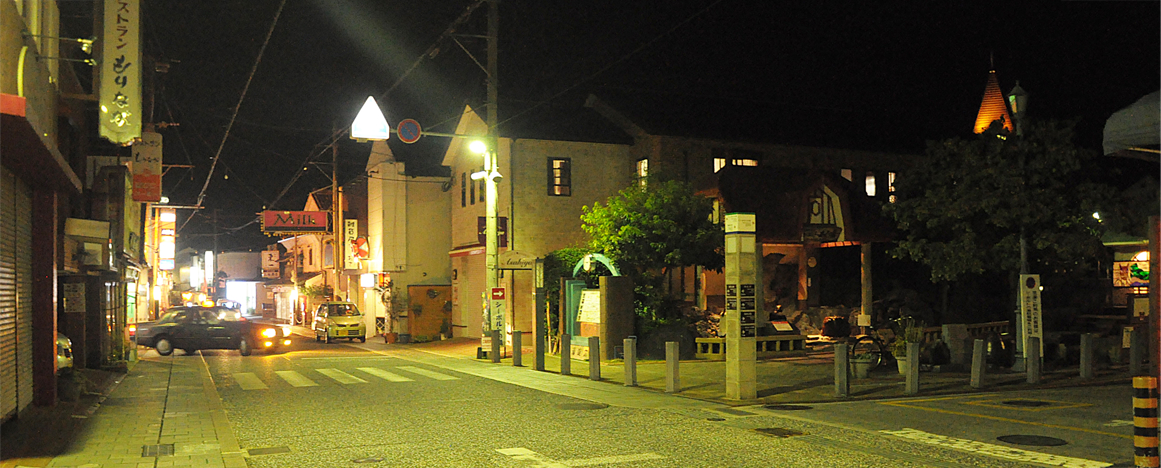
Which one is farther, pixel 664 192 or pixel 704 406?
pixel 664 192

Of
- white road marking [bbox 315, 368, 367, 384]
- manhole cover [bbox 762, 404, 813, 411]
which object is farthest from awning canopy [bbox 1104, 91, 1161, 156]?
white road marking [bbox 315, 368, 367, 384]

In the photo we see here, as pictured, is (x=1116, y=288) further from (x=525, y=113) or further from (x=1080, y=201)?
(x=525, y=113)

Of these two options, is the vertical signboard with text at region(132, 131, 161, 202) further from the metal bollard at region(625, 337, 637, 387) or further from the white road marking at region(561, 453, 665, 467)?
the white road marking at region(561, 453, 665, 467)

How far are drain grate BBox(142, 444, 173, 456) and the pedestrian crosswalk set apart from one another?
6.28m

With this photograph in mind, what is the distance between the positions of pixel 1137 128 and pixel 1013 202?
26.8 ft

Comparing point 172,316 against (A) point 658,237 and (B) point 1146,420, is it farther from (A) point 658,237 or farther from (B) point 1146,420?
(B) point 1146,420

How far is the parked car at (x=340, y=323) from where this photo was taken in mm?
34312

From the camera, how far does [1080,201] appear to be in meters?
18.0

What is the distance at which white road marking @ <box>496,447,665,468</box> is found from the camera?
866 centimetres

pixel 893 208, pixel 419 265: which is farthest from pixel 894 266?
pixel 419 265

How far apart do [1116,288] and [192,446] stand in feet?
79.1

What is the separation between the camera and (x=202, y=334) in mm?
26453

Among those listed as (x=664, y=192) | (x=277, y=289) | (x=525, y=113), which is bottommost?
(x=277, y=289)

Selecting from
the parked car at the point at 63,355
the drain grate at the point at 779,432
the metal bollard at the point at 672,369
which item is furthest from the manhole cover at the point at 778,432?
the parked car at the point at 63,355
